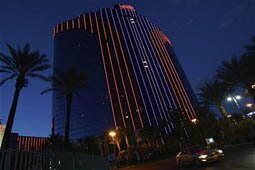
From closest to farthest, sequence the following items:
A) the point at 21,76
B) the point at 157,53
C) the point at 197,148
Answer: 1. the point at 197,148
2. the point at 21,76
3. the point at 157,53

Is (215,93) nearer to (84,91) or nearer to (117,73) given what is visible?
(117,73)

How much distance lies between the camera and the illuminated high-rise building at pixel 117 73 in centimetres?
9375

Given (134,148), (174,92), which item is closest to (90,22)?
(174,92)

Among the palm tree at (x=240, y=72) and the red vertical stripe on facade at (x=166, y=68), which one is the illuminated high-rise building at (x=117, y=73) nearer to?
the red vertical stripe on facade at (x=166, y=68)

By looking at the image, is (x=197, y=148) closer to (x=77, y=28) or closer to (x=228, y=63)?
(x=228, y=63)

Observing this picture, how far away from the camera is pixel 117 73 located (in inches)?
3952

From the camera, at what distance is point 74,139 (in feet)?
322

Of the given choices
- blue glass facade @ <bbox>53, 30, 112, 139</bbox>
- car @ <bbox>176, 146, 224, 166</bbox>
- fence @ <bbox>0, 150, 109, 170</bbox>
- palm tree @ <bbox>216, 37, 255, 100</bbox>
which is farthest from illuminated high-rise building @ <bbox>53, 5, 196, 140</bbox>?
fence @ <bbox>0, 150, 109, 170</bbox>

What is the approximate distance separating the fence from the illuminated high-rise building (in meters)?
75.3

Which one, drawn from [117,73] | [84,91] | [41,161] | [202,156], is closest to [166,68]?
[117,73]

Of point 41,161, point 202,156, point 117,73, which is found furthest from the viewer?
point 117,73

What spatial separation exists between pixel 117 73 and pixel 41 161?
309ft

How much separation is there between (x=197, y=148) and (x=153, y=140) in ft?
144

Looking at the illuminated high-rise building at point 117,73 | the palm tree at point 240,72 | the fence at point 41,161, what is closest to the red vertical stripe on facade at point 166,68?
the illuminated high-rise building at point 117,73
